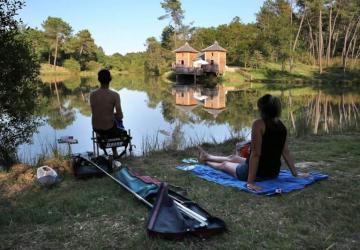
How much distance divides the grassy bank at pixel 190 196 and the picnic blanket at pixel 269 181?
0.11m

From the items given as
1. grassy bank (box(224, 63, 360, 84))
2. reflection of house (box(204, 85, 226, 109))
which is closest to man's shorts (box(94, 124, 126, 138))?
reflection of house (box(204, 85, 226, 109))

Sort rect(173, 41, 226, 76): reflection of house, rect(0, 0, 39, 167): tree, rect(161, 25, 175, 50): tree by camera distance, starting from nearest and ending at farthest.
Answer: rect(0, 0, 39, 167): tree < rect(173, 41, 226, 76): reflection of house < rect(161, 25, 175, 50): tree

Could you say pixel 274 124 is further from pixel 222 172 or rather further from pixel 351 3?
pixel 351 3

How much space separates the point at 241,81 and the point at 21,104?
124ft

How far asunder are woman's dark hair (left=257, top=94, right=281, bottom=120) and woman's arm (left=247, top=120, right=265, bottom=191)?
11 cm

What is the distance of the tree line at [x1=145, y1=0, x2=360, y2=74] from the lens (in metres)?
42.0

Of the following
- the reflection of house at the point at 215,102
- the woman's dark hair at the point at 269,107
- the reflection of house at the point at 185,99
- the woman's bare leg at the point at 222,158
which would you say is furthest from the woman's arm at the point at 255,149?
the reflection of house at the point at 185,99

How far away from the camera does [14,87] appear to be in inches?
289

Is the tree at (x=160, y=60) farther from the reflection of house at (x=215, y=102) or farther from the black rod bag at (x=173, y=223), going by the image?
the black rod bag at (x=173, y=223)

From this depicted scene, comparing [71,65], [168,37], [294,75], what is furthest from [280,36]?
[71,65]

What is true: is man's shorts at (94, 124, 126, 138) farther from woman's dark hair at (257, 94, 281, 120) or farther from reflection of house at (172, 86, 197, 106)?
reflection of house at (172, 86, 197, 106)

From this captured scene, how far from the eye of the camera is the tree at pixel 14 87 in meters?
7.12

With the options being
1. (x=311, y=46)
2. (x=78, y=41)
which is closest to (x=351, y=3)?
(x=311, y=46)

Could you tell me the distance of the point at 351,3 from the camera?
39844 millimetres
